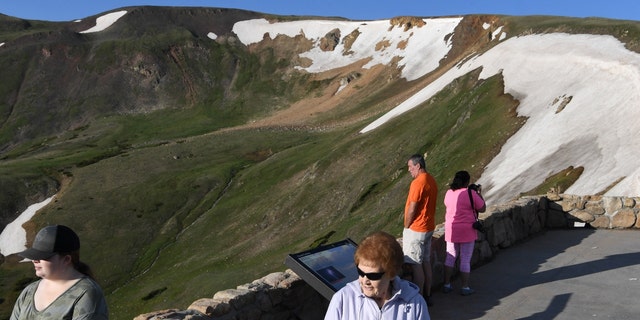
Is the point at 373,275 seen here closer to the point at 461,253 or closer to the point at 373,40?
the point at 461,253

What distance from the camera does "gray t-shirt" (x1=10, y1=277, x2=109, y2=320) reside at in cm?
571

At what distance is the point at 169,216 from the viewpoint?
65.1 meters

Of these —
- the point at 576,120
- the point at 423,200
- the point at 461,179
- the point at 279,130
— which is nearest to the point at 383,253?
the point at 423,200

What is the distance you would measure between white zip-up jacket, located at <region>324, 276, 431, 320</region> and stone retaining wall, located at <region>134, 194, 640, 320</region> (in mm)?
4154

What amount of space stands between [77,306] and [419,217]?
703 centimetres

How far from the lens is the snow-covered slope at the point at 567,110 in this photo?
26125mm

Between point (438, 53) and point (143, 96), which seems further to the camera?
→ point (143, 96)

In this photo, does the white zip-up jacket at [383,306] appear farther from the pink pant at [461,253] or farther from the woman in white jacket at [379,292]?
the pink pant at [461,253]

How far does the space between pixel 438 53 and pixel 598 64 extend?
65.3 m

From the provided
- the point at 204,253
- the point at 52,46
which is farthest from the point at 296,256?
the point at 52,46

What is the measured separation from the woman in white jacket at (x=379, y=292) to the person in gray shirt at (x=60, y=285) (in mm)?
2423

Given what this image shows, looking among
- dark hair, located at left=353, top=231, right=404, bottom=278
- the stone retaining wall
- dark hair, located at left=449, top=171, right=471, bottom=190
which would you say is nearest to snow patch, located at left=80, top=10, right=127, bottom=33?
the stone retaining wall

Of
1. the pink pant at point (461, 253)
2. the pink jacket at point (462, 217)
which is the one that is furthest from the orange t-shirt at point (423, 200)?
the pink pant at point (461, 253)

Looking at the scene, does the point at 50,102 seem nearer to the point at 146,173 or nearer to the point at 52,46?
the point at 52,46
